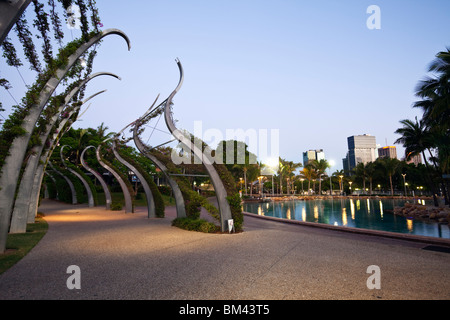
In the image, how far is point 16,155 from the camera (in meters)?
8.30

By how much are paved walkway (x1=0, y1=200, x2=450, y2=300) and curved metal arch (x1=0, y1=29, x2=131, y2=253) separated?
147 centimetres

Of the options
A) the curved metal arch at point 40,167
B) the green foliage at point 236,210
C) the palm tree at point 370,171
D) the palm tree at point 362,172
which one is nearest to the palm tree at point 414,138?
the green foliage at point 236,210

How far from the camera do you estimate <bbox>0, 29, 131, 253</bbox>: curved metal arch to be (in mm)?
7895

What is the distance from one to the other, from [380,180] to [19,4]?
8580 centimetres

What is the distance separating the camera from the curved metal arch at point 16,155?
311 inches

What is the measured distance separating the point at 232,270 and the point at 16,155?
26.9 ft

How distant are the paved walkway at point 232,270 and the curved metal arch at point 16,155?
1471 millimetres

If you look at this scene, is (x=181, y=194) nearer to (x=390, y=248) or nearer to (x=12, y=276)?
(x=12, y=276)

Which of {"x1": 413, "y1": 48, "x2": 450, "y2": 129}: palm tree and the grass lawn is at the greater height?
{"x1": 413, "y1": 48, "x2": 450, "y2": 129}: palm tree

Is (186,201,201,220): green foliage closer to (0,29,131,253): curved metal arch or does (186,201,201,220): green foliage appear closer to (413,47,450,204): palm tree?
(0,29,131,253): curved metal arch

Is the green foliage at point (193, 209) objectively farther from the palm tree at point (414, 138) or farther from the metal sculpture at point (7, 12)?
the palm tree at point (414, 138)

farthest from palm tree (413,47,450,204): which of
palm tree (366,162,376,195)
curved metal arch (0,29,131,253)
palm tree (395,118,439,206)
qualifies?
palm tree (366,162,376,195)

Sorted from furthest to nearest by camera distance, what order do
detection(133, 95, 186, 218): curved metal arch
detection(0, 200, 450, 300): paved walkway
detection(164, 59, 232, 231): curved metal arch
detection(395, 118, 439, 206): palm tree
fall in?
1. detection(395, 118, 439, 206): palm tree
2. detection(133, 95, 186, 218): curved metal arch
3. detection(164, 59, 232, 231): curved metal arch
4. detection(0, 200, 450, 300): paved walkway
